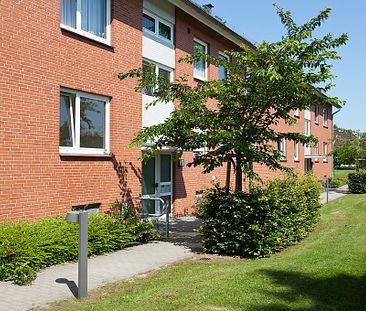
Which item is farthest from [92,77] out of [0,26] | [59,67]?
[0,26]

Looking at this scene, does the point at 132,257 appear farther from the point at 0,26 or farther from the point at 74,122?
the point at 0,26

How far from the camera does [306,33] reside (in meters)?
8.28

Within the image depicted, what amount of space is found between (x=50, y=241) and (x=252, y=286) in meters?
3.60

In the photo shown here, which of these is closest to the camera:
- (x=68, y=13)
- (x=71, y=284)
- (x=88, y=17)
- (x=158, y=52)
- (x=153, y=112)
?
(x=71, y=284)

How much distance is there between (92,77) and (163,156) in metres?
4.51

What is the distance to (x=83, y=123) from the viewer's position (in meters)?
10.2

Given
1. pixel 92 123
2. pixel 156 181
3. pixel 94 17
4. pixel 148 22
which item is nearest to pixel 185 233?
pixel 156 181

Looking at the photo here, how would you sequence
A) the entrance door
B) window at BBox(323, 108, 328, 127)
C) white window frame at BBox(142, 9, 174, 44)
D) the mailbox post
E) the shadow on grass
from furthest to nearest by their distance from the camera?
1. window at BBox(323, 108, 328, 127)
2. the entrance door
3. white window frame at BBox(142, 9, 174, 44)
4. the mailbox post
5. the shadow on grass

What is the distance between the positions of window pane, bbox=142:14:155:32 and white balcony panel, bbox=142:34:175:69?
15.5 inches

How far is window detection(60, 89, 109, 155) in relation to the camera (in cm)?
979

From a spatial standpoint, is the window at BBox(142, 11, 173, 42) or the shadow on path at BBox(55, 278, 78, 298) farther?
the window at BBox(142, 11, 173, 42)

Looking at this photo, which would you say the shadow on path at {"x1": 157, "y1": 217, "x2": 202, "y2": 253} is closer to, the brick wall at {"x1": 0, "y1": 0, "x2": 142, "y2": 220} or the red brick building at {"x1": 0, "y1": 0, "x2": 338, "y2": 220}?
the red brick building at {"x1": 0, "y1": 0, "x2": 338, "y2": 220}

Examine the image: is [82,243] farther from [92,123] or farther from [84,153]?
[92,123]

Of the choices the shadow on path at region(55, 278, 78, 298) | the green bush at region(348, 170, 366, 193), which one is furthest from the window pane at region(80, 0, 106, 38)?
the green bush at region(348, 170, 366, 193)
